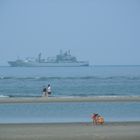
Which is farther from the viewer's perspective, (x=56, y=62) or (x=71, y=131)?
(x=56, y=62)

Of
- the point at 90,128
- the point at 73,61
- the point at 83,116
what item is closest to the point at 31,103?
the point at 83,116

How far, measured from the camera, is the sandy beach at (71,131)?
49.4 ft

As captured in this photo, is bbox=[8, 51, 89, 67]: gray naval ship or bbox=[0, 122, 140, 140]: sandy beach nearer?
bbox=[0, 122, 140, 140]: sandy beach

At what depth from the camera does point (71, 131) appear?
16250mm

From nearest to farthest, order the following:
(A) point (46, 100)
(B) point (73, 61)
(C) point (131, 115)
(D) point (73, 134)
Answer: (D) point (73, 134) < (C) point (131, 115) < (A) point (46, 100) < (B) point (73, 61)

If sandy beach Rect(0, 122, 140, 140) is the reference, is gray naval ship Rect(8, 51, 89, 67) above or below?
above

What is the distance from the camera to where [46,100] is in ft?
93.4

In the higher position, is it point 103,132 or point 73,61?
point 73,61

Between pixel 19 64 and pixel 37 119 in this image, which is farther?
pixel 19 64

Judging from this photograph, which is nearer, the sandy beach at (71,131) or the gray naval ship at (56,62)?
the sandy beach at (71,131)

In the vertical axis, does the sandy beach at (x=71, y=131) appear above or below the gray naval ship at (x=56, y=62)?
below

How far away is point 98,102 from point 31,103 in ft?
11.8

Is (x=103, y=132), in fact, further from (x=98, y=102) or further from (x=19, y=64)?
(x=19, y=64)

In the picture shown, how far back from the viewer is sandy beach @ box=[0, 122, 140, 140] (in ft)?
49.4
